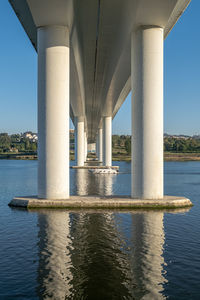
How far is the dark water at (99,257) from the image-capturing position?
746 centimetres

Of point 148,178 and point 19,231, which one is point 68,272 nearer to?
point 19,231

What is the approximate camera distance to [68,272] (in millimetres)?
8430

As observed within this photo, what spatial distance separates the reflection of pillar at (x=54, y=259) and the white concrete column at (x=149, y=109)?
19.4 ft

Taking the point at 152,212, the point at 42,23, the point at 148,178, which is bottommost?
the point at 152,212

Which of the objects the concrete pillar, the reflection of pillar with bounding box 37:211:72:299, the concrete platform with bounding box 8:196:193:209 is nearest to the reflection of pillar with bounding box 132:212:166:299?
the reflection of pillar with bounding box 37:211:72:299

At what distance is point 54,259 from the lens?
942 centimetres

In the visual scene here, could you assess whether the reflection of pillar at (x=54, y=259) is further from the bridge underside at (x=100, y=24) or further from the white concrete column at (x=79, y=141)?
the white concrete column at (x=79, y=141)

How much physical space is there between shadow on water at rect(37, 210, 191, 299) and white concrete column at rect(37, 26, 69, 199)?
3.82m

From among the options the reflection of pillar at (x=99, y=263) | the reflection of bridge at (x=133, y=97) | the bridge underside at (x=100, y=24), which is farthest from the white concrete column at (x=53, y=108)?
the reflection of pillar at (x=99, y=263)

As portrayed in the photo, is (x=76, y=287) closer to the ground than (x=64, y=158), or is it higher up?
closer to the ground

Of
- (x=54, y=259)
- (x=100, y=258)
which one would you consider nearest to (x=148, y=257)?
(x=100, y=258)

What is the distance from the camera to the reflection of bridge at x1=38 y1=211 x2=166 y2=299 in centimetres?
743

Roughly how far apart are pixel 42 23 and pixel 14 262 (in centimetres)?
1349

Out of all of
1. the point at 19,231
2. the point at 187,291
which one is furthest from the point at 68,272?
the point at 19,231
